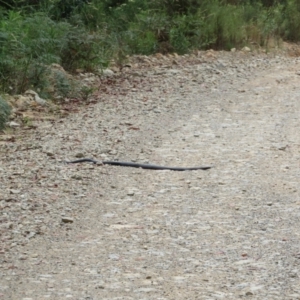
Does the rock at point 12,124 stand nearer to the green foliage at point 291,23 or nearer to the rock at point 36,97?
the rock at point 36,97

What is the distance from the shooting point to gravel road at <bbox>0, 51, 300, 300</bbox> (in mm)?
4508

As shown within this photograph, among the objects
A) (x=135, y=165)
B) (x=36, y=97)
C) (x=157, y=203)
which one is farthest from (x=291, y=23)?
(x=157, y=203)

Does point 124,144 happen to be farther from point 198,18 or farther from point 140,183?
point 198,18

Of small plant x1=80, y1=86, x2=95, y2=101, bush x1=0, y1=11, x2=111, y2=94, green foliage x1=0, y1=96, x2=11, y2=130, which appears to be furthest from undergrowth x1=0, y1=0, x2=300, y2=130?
green foliage x1=0, y1=96, x2=11, y2=130

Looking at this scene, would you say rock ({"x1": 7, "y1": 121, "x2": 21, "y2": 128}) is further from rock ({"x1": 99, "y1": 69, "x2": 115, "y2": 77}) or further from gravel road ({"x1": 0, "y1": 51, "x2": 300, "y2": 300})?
rock ({"x1": 99, "y1": 69, "x2": 115, "y2": 77})

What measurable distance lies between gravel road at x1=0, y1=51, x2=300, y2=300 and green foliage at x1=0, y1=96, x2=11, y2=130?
0.24 metres

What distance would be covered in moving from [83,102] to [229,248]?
199 inches

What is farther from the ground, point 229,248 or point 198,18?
point 229,248

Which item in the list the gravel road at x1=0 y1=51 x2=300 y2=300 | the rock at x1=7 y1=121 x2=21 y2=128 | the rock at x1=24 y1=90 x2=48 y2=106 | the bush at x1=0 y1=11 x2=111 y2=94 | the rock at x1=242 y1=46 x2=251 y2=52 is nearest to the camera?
the gravel road at x1=0 y1=51 x2=300 y2=300

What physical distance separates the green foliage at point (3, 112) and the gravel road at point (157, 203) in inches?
9.3

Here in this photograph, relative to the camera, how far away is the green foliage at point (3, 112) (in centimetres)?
837

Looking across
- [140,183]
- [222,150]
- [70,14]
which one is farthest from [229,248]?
[70,14]

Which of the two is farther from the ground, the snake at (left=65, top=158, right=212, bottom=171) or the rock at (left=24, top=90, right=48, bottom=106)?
the snake at (left=65, top=158, right=212, bottom=171)

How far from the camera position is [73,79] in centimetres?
1056
